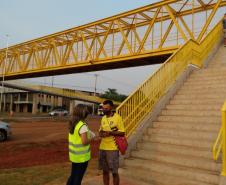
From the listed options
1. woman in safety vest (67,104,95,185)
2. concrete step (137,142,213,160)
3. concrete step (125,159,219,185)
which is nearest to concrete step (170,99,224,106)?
concrete step (137,142,213,160)

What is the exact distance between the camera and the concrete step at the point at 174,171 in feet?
20.9

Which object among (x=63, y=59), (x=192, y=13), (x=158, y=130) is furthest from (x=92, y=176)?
(x=63, y=59)

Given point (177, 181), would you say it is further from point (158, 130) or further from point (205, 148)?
point (158, 130)

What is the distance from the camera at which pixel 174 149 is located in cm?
764

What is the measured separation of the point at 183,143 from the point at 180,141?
0.10 m

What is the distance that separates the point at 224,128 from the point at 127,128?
3.14 metres

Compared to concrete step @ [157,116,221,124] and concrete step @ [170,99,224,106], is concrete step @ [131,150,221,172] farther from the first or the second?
concrete step @ [170,99,224,106]

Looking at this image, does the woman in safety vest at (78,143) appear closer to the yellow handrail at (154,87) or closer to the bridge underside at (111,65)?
the yellow handrail at (154,87)

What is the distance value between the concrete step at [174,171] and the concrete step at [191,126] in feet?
4.56

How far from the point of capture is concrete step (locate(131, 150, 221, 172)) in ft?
21.9

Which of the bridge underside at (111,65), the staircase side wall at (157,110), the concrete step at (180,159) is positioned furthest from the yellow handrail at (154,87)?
the bridge underside at (111,65)

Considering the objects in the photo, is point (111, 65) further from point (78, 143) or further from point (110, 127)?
point (78, 143)

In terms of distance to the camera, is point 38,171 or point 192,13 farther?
point 192,13

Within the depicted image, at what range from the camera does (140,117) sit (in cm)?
905
